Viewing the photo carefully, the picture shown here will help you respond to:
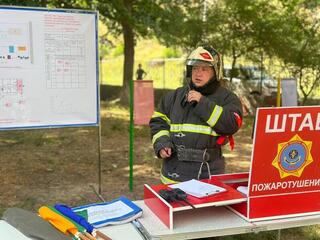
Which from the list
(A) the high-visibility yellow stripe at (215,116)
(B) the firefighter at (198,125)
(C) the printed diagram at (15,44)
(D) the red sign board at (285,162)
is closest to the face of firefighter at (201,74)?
(B) the firefighter at (198,125)

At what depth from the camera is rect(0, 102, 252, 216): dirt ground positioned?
583 centimetres

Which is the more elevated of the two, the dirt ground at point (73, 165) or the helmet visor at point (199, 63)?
the helmet visor at point (199, 63)

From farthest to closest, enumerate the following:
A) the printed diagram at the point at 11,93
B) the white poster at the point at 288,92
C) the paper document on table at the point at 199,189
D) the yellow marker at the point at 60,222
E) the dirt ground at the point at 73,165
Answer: the dirt ground at the point at 73,165
the white poster at the point at 288,92
the printed diagram at the point at 11,93
the paper document on table at the point at 199,189
the yellow marker at the point at 60,222

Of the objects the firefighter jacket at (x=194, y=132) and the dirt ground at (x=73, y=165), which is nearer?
the firefighter jacket at (x=194, y=132)

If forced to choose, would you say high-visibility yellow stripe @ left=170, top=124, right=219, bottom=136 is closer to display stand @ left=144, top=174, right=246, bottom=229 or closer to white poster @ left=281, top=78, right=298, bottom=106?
display stand @ left=144, top=174, right=246, bottom=229

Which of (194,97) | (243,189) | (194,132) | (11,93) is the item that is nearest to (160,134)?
(194,132)

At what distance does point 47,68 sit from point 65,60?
21 centimetres

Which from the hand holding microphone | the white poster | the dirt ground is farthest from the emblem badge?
the dirt ground

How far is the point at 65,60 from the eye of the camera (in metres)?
5.00

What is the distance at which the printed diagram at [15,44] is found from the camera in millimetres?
4695

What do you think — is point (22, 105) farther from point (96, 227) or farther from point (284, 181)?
point (284, 181)

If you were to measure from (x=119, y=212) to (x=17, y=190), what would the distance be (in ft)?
12.2

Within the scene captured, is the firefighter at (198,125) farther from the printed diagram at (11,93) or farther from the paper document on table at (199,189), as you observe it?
the printed diagram at (11,93)

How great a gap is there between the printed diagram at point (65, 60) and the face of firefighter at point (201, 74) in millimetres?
2168
